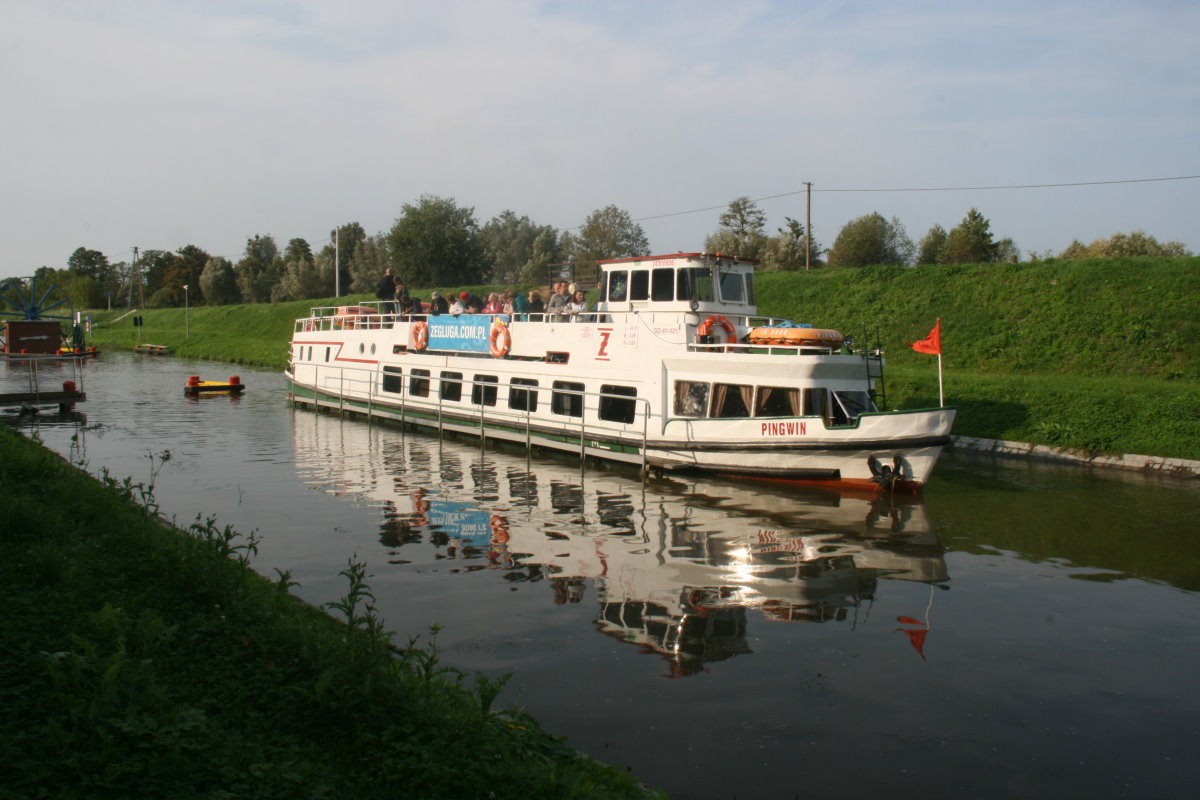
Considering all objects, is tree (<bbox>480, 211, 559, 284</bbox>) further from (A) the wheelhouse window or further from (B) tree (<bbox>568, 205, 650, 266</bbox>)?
(A) the wheelhouse window

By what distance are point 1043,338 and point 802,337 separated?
1806 centimetres

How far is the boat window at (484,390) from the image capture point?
23969 millimetres

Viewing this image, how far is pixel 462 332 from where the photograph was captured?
82.1 feet

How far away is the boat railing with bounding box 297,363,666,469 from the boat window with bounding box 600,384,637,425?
0.15 ft

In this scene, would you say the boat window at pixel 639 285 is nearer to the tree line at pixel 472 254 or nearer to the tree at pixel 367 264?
the tree line at pixel 472 254

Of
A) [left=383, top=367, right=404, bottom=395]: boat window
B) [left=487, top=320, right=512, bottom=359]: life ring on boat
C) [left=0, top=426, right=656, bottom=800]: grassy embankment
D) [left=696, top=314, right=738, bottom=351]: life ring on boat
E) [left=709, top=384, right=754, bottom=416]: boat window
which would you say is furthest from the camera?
[left=383, top=367, right=404, bottom=395]: boat window

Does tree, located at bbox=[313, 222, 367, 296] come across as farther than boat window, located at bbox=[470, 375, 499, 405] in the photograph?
Yes

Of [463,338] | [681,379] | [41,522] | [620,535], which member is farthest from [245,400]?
[41,522]

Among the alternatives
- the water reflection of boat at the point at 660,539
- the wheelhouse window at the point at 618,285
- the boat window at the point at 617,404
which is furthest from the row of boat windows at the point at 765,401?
the wheelhouse window at the point at 618,285

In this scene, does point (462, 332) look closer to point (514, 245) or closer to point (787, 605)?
point (787, 605)

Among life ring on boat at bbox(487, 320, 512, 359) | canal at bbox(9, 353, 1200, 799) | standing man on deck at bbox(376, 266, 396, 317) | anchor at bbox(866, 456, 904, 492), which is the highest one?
standing man on deck at bbox(376, 266, 396, 317)

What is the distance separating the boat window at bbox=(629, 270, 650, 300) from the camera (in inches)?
800

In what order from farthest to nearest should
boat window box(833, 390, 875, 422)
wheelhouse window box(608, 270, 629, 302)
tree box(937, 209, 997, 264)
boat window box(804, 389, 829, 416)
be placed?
1. tree box(937, 209, 997, 264)
2. wheelhouse window box(608, 270, 629, 302)
3. boat window box(833, 390, 875, 422)
4. boat window box(804, 389, 829, 416)

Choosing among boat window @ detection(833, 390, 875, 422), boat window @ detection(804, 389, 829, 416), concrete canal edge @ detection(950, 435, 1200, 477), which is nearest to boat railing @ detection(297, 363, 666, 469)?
boat window @ detection(804, 389, 829, 416)
